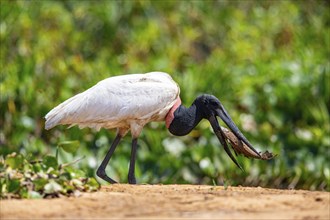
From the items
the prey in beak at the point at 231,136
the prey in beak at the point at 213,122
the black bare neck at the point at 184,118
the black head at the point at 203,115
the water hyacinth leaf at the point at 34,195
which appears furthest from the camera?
the black bare neck at the point at 184,118

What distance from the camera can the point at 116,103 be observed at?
8594 mm

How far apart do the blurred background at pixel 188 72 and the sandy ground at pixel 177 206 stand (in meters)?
4.63

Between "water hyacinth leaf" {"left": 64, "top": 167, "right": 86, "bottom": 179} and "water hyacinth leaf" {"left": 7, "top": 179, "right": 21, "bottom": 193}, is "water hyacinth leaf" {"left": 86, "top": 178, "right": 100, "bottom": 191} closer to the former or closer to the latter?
"water hyacinth leaf" {"left": 64, "top": 167, "right": 86, "bottom": 179}

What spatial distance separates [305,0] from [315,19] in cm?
107

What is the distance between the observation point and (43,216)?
6145mm

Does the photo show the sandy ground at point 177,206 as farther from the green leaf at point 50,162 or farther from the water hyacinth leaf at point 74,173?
the green leaf at point 50,162

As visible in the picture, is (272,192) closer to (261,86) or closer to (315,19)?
(261,86)

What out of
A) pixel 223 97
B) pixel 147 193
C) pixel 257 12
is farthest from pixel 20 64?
pixel 147 193

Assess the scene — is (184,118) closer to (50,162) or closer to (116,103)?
(116,103)

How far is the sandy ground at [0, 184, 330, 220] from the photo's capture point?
20.1 ft

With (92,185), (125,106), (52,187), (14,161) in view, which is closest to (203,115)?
(125,106)

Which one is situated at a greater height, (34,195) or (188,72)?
(34,195)

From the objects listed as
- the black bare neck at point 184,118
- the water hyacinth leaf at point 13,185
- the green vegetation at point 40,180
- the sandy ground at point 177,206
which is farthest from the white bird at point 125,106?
the water hyacinth leaf at point 13,185

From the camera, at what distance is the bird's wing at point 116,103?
28.0 ft
